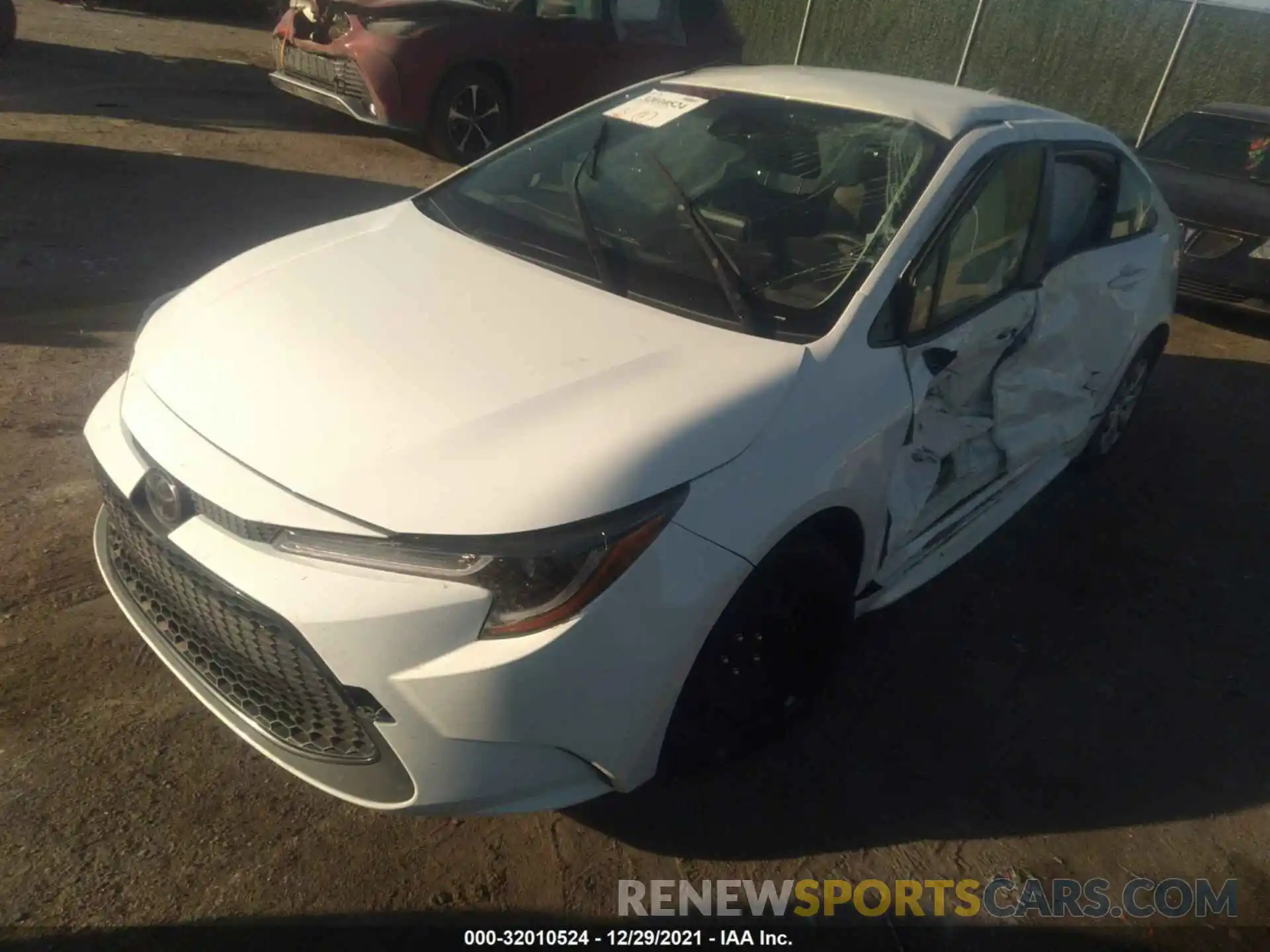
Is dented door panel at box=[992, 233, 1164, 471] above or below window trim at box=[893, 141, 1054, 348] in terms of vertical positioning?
below

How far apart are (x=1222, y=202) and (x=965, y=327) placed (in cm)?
547

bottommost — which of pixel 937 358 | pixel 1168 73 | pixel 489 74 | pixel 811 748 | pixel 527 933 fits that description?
pixel 527 933

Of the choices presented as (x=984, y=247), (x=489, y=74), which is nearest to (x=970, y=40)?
(x=489, y=74)

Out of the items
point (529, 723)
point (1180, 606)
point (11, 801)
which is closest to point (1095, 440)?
point (1180, 606)

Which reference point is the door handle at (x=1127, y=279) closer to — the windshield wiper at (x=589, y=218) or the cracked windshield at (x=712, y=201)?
the cracked windshield at (x=712, y=201)

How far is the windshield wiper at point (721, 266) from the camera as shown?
270 cm

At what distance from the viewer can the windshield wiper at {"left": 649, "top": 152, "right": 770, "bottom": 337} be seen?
270 centimetres

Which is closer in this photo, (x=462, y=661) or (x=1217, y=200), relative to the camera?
(x=462, y=661)

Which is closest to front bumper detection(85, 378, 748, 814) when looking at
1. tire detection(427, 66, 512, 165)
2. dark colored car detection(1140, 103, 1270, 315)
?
dark colored car detection(1140, 103, 1270, 315)

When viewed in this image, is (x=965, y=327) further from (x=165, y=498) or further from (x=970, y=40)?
(x=970, y=40)

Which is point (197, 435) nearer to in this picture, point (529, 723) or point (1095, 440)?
point (529, 723)

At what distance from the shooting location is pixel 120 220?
6344 mm

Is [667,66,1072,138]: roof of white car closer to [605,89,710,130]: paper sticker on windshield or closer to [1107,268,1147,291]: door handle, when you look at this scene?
[605,89,710,130]: paper sticker on windshield

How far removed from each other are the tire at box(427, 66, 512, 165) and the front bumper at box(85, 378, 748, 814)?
6754 millimetres
